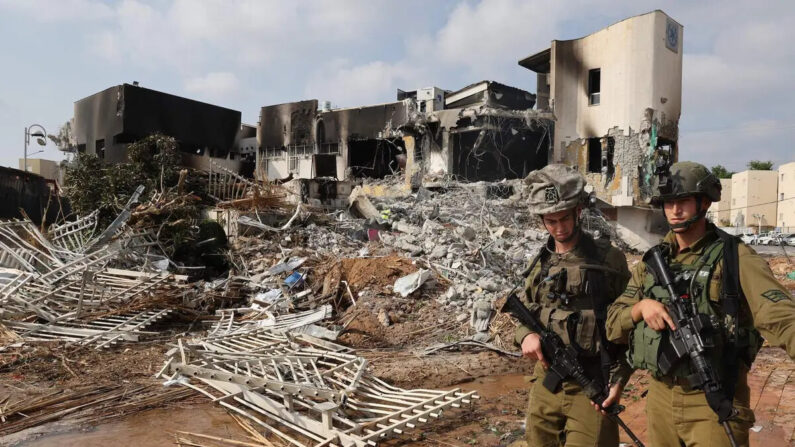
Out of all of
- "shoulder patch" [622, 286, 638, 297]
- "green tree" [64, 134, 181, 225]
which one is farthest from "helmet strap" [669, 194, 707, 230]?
"green tree" [64, 134, 181, 225]

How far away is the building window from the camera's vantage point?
1789 centimetres

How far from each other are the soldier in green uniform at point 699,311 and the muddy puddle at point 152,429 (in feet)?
9.14

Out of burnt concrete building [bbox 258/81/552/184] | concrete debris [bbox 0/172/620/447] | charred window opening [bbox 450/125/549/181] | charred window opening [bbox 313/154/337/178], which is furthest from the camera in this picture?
charred window opening [bbox 313/154/337/178]

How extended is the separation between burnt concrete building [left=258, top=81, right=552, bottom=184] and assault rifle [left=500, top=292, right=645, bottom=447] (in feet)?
45.6

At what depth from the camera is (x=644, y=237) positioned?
1750cm

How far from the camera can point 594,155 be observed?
1880 centimetres

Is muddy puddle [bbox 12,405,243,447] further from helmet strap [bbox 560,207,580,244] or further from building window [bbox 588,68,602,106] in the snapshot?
building window [bbox 588,68,602,106]

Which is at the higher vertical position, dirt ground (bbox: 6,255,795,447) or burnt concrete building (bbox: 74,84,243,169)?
burnt concrete building (bbox: 74,84,243,169)

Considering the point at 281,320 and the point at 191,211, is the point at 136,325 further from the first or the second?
the point at 191,211

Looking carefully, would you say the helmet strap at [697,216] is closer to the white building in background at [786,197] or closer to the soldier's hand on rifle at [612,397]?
the soldier's hand on rifle at [612,397]

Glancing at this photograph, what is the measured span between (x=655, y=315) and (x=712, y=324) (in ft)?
0.59

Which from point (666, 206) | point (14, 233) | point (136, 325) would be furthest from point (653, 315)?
point (14, 233)

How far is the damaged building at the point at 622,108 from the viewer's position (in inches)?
648

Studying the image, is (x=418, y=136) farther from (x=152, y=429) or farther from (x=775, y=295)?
(x=775, y=295)
